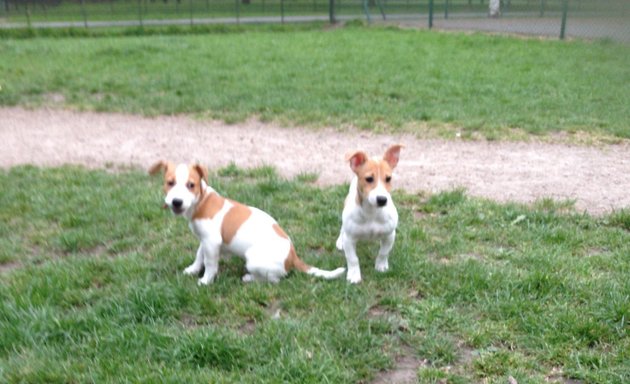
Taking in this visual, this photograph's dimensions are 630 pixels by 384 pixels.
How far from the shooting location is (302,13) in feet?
77.6

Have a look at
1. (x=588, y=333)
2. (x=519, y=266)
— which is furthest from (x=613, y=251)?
(x=588, y=333)

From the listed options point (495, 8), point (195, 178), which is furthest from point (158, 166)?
point (495, 8)

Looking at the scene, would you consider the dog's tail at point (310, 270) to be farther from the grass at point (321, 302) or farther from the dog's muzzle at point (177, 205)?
the dog's muzzle at point (177, 205)

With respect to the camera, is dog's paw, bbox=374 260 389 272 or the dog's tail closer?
the dog's tail

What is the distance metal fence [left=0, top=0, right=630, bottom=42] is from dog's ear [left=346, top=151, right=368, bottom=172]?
→ 1363cm

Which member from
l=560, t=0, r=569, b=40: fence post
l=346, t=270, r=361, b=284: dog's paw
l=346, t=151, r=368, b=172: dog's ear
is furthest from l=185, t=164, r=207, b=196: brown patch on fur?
l=560, t=0, r=569, b=40: fence post

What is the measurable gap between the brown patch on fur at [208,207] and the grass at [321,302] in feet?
1.30

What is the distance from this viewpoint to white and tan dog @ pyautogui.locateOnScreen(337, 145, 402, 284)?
11.4 feet

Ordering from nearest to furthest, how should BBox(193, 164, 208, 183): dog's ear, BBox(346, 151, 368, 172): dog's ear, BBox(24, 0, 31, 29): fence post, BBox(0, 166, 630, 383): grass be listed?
BBox(0, 166, 630, 383): grass → BBox(346, 151, 368, 172): dog's ear → BBox(193, 164, 208, 183): dog's ear → BBox(24, 0, 31, 29): fence post

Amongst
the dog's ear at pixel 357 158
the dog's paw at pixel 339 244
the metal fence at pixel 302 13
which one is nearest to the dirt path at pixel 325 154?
the dog's paw at pixel 339 244

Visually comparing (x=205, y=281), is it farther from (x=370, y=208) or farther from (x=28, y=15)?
(x=28, y=15)

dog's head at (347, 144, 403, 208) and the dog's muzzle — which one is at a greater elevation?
dog's head at (347, 144, 403, 208)

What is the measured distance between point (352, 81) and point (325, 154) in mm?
3797

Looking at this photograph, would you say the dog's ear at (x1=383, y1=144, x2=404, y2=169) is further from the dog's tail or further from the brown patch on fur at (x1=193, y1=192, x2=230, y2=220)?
the brown patch on fur at (x1=193, y1=192, x2=230, y2=220)
